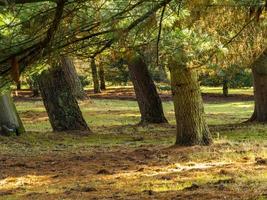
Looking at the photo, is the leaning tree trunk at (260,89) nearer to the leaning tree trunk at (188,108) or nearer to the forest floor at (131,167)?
the forest floor at (131,167)

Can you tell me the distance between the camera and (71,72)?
2820 cm

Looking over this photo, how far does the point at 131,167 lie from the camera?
8.77 meters

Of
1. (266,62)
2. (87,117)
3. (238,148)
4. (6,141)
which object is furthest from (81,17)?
(87,117)

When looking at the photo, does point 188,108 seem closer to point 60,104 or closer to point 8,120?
point 8,120

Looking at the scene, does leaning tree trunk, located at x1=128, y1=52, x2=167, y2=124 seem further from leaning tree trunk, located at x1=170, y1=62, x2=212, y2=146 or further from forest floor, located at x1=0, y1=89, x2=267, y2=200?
leaning tree trunk, located at x1=170, y1=62, x2=212, y2=146

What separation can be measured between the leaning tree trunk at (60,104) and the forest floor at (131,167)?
968mm

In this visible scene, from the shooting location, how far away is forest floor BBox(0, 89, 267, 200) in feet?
22.7

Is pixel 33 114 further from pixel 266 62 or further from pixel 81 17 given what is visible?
pixel 81 17

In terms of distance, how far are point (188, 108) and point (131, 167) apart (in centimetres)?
187

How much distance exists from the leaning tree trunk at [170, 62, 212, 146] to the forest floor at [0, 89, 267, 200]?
0.26 m

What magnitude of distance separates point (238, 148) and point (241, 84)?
28704mm

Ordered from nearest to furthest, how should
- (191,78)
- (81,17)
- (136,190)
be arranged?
(81,17) → (136,190) → (191,78)

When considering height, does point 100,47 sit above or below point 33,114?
above

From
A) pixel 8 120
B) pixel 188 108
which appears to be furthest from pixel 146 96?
pixel 188 108
